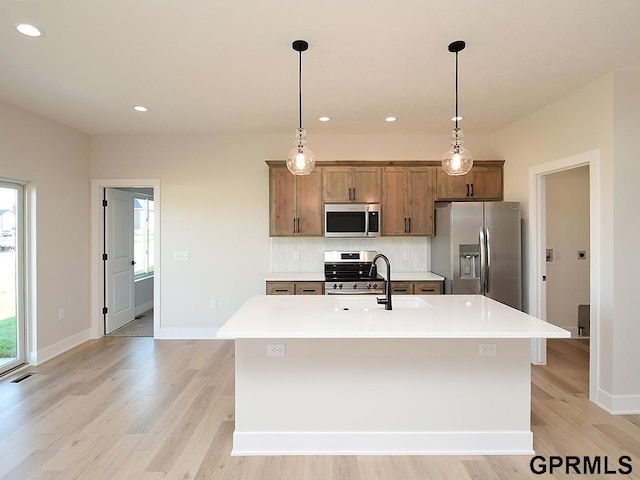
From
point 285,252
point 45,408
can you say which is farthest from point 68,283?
point 285,252

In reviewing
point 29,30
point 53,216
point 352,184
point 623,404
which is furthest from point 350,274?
point 29,30

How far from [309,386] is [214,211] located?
3.11 metres

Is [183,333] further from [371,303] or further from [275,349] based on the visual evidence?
[371,303]

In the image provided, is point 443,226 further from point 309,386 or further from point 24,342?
point 24,342

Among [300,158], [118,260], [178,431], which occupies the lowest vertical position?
[178,431]

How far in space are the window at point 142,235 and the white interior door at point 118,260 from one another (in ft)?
0.98

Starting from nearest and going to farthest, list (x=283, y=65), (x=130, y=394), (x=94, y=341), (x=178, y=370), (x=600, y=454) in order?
(x=600, y=454) < (x=283, y=65) < (x=130, y=394) < (x=178, y=370) < (x=94, y=341)

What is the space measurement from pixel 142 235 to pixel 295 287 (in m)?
3.69

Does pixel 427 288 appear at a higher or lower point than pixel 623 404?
higher

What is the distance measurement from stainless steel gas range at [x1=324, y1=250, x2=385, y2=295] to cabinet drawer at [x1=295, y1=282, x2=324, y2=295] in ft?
0.19

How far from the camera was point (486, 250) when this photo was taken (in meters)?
3.98

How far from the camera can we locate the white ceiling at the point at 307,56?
2111 millimetres

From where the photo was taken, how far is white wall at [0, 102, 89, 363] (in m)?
3.74

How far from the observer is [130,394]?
3.18 m
